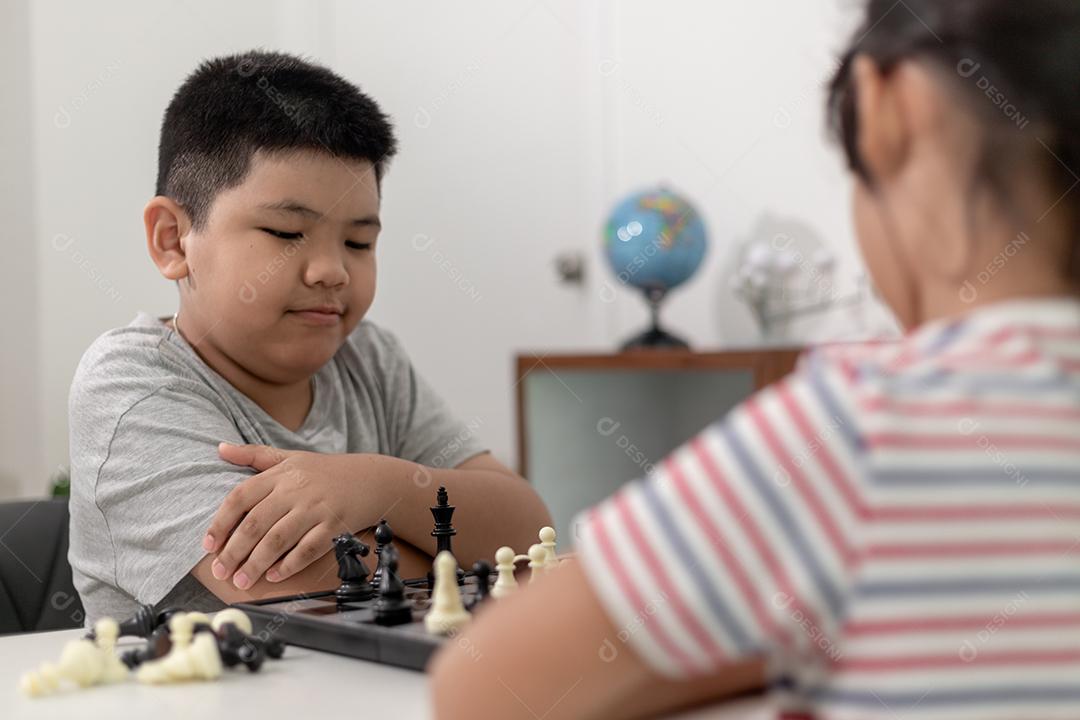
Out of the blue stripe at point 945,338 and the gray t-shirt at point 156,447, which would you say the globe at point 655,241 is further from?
the blue stripe at point 945,338

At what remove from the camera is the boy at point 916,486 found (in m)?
0.51

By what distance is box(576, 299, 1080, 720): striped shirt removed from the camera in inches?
20.0

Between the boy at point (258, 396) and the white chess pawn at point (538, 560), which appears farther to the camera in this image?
the boy at point (258, 396)

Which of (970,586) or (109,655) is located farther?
(109,655)

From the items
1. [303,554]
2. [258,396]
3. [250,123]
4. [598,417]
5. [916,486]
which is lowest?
[598,417]

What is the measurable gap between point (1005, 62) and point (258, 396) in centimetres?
116

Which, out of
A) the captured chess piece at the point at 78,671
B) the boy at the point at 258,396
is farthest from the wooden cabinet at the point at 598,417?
the captured chess piece at the point at 78,671

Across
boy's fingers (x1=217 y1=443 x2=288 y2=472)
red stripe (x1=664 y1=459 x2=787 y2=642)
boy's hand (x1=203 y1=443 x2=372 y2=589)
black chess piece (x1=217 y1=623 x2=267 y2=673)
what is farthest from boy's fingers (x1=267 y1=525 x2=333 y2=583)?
red stripe (x1=664 y1=459 x2=787 y2=642)

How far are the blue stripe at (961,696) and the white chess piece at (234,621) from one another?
1.64ft

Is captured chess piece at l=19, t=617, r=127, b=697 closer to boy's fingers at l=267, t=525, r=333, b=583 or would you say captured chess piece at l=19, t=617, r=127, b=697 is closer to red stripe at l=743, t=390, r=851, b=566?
boy's fingers at l=267, t=525, r=333, b=583

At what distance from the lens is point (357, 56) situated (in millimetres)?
3436

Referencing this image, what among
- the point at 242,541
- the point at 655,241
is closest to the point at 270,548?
the point at 242,541

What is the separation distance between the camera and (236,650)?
33.9 inches

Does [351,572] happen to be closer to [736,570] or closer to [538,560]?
[538,560]
